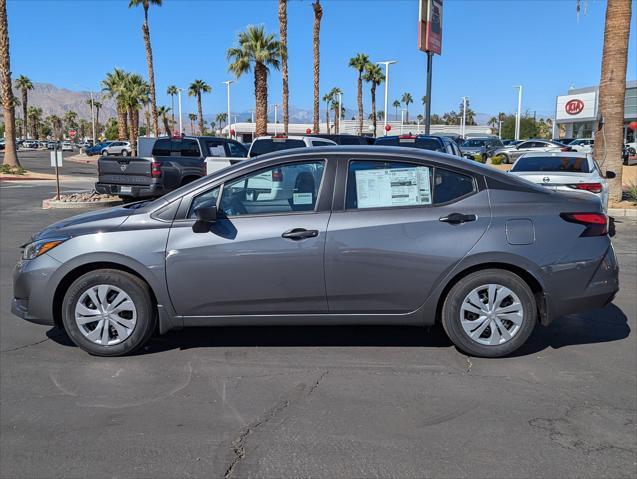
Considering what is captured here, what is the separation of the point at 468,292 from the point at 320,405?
1.58m

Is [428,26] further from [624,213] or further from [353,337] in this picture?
[353,337]

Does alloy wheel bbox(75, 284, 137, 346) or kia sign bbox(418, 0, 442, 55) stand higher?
kia sign bbox(418, 0, 442, 55)

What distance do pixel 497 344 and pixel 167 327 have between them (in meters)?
2.72

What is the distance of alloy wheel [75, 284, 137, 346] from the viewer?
4895 millimetres

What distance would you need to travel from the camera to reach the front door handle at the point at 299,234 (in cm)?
476

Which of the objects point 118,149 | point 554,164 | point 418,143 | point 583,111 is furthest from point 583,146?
point 118,149

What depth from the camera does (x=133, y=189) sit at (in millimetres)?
14391

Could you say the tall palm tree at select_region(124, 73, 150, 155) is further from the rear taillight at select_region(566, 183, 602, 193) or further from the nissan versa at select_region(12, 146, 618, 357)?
the nissan versa at select_region(12, 146, 618, 357)

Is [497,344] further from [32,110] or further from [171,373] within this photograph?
[32,110]

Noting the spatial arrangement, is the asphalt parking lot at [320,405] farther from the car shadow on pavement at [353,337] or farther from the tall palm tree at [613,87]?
the tall palm tree at [613,87]

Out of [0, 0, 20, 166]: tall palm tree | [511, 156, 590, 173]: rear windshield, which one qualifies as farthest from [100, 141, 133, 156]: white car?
[511, 156, 590, 173]: rear windshield

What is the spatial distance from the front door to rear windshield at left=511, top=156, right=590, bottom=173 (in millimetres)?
8385

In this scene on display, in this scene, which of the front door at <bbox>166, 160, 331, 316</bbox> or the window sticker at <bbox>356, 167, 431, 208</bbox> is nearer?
the front door at <bbox>166, 160, 331, 316</bbox>

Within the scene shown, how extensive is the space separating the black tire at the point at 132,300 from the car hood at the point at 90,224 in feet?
1.15
